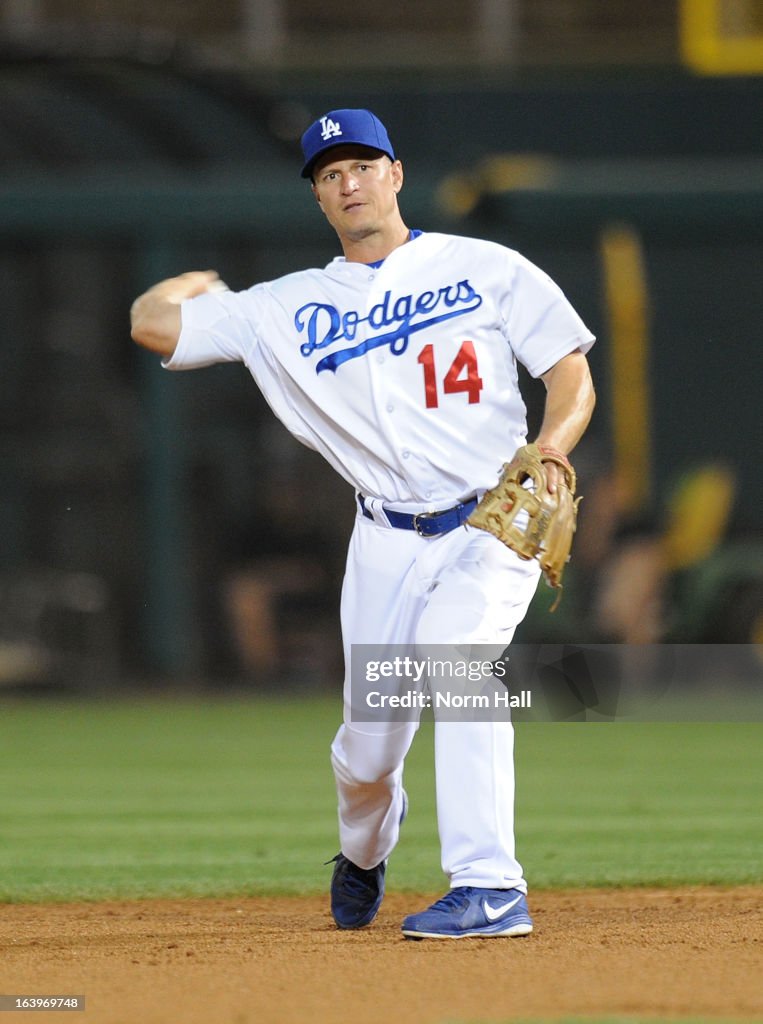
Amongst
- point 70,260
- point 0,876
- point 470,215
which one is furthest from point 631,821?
point 70,260

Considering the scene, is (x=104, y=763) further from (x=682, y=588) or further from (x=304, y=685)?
(x=682, y=588)

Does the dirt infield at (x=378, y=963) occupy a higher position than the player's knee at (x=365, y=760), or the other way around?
the player's knee at (x=365, y=760)

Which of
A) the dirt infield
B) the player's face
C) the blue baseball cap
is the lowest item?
the dirt infield

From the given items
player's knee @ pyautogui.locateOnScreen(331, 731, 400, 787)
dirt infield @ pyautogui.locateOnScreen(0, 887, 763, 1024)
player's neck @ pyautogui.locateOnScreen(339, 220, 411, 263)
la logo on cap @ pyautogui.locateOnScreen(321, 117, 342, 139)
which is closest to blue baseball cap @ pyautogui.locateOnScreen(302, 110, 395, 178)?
la logo on cap @ pyautogui.locateOnScreen(321, 117, 342, 139)

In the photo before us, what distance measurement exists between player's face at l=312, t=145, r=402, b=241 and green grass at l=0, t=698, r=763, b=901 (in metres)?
1.87

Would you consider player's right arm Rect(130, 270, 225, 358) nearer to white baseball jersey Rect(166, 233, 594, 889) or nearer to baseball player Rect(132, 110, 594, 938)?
baseball player Rect(132, 110, 594, 938)

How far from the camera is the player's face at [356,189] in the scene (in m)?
4.16

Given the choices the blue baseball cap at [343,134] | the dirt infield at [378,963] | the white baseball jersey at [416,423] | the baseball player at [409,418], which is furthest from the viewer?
the blue baseball cap at [343,134]

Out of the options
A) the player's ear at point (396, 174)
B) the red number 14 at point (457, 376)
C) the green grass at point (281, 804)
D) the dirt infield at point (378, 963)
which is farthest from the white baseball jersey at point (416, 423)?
the green grass at point (281, 804)

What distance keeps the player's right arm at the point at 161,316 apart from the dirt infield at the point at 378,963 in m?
1.38

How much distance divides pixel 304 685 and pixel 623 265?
342 centimetres

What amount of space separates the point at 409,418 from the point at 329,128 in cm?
71

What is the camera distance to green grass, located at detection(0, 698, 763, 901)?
5164 mm

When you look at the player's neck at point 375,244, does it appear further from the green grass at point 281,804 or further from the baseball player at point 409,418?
the green grass at point 281,804
